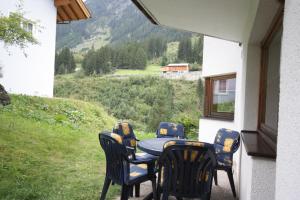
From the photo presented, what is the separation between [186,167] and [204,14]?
1.93 metres

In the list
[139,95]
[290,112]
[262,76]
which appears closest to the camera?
[290,112]

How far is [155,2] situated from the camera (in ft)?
10.8

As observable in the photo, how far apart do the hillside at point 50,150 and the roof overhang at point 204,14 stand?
2.55 metres

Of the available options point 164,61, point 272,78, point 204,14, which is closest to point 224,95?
point 272,78

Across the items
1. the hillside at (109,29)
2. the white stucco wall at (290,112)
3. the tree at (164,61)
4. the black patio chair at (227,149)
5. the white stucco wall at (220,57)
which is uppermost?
the hillside at (109,29)

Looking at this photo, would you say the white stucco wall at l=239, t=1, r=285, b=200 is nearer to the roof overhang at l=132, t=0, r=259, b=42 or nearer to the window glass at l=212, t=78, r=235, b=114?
the roof overhang at l=132, t=0, r=259, b=42

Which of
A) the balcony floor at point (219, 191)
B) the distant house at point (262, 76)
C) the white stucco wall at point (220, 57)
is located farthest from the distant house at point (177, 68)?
the balcony floor at point (219, 191)

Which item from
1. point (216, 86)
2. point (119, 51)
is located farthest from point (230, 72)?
point (119, 51)

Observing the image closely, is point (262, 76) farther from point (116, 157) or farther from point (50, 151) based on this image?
point (50, 151)

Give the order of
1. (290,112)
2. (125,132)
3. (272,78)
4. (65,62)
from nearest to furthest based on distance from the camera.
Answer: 1. (290,112)
2. (272,78)
3. (125,132)
4. (65,62)

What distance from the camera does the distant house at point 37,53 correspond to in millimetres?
9570

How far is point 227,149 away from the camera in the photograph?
4.16 m

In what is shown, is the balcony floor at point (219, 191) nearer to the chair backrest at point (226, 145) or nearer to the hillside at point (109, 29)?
the chair backrest at point (226, 145)

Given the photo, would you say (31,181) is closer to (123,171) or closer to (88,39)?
(123,171)
